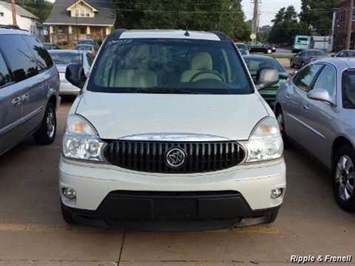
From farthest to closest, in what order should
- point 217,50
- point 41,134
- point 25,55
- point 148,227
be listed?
point 41,134 < point 25,55 < point 217,50 < point 148,227

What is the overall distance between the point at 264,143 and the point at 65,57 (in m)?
10.5

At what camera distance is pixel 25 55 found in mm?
6832

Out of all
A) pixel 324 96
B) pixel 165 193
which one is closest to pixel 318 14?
pixel 324 96

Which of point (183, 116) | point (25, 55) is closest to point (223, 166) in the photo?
point (183, 116)

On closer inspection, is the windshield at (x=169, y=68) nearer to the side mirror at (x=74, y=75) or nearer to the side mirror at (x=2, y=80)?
the side mirror at (x=74, y=75)

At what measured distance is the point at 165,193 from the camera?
11.8 ft

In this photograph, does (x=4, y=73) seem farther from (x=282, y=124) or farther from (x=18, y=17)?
(x=18, y=17)

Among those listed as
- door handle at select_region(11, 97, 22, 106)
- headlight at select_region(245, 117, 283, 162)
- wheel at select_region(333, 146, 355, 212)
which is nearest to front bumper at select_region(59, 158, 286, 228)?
headlight at select_region(245, 117, 283, 162)

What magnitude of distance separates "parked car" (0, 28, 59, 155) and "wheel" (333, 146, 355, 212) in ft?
12.2

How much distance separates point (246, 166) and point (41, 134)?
4703 mm

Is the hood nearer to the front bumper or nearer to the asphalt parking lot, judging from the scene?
the front bumper

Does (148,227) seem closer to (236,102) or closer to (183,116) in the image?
(183,116)

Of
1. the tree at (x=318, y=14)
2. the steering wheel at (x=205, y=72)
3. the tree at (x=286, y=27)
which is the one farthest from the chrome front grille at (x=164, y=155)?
the tree at (x=286, y=27)

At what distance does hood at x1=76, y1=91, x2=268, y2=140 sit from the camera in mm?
3723
